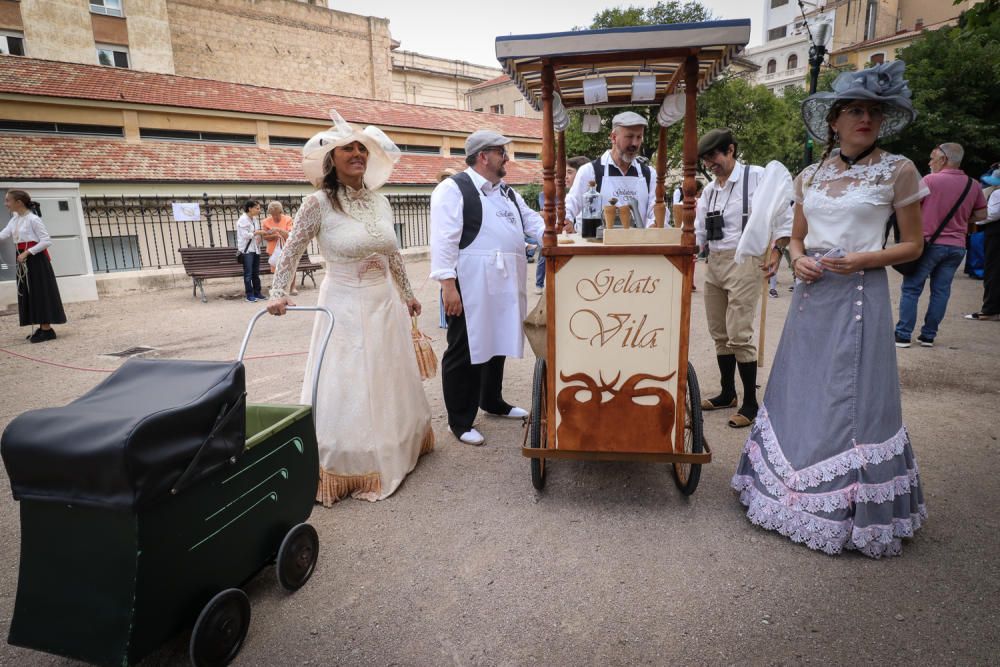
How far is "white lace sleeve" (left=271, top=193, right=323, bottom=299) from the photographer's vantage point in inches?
128

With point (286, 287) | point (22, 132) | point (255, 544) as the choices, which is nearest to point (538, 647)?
point (255, 544)

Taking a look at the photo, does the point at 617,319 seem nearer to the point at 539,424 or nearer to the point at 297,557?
the point at 539,424

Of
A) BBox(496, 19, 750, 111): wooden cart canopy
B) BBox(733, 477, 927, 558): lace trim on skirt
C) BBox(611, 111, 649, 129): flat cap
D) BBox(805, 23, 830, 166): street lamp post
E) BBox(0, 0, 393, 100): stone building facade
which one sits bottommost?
BBox(733, 477, 927, 558): lace trim on skirt

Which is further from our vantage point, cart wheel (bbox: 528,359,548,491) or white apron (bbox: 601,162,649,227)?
white apron (bbox: 601,162,649,227)

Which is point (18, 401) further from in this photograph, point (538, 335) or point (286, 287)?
point (538, 335)

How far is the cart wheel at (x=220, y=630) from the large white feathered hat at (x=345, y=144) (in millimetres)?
2219

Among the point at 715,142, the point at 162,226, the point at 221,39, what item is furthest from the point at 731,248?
the point at 221,39

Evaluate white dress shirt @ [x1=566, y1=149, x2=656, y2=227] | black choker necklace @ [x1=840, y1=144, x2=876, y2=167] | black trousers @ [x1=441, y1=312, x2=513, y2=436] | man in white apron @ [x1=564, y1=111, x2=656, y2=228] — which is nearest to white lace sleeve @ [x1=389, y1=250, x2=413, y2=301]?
black trousers @ [x1=441, y1=312, x2=513, y2=436]

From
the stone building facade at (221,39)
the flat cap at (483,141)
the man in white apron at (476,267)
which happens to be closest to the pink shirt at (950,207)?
the man in white apron at (476,267)

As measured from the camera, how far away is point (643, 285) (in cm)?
296

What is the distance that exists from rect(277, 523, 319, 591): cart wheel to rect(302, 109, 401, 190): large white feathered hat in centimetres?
195

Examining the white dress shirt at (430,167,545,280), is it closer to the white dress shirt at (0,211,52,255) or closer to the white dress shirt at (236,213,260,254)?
the white dress shirt at (0,211,52,255)

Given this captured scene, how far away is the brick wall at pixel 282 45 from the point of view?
93.1 ft

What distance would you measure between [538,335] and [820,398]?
5.34 feet
